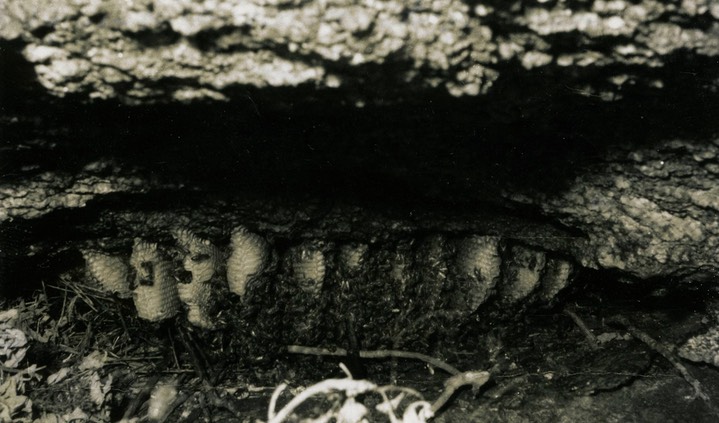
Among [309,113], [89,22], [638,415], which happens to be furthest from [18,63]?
[638,415]

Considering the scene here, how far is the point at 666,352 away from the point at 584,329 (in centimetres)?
33

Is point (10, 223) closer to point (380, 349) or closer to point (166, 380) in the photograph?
point (166, 380)

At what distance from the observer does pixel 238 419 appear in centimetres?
169

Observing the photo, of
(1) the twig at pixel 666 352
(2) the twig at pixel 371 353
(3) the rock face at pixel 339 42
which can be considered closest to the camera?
(3) the rock face at pixel 339 42

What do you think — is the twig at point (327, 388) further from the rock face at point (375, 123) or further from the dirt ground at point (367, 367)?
the rock face at point (375, 123)

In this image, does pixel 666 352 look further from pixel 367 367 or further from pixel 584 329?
pixel 367 367

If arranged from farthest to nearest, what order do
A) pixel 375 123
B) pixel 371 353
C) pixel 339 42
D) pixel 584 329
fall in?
pixel 584 329
pixel 371 353
pixel 375 123
pixel 339 42

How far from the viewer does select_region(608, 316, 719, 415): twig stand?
1.59m

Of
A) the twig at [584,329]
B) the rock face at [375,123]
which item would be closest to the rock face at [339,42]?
the rock face at [375,123]

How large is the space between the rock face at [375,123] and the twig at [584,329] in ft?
0.60

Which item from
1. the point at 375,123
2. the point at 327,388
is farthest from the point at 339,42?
the point at 327,388

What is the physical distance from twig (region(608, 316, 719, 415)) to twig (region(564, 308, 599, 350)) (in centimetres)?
10

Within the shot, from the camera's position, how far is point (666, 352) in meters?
1.74

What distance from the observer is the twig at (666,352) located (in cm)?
159
